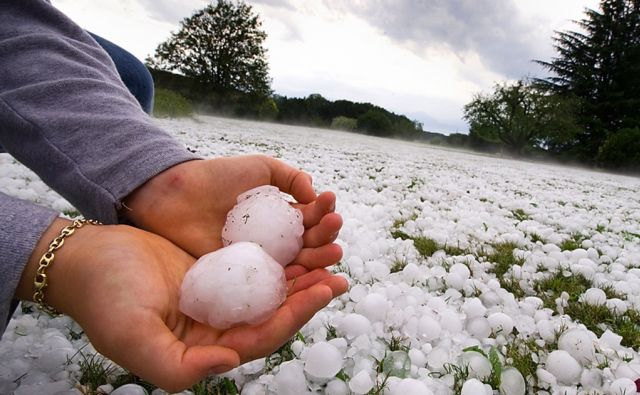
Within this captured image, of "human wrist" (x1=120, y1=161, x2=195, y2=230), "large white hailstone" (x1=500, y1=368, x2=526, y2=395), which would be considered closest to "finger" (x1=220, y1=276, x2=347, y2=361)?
"human wrist" (x1=120, y1=161, x2=195, y2=230)

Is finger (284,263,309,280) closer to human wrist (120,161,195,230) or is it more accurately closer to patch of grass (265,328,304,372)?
patch of grass (265,328,304,372)

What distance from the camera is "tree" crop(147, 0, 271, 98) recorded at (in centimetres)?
2341

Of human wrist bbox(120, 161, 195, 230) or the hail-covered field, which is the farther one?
human wrist bbox(120, 161, 195, 230)

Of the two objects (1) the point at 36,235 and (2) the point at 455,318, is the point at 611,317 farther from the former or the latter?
(1) the point at 36,235

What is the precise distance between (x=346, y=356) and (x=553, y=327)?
83cm

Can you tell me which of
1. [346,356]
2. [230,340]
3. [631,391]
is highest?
[230,340]

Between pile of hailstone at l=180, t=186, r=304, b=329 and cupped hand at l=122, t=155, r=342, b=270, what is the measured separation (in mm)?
61

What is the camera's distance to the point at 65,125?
1281mm

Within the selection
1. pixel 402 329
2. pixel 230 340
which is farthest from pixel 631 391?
pixel 230 340

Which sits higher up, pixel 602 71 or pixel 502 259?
pixel 602 71

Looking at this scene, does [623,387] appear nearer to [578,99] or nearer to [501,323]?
[501,323]

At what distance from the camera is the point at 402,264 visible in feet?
7.10

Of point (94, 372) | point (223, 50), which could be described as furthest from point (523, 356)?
point (223, 50)

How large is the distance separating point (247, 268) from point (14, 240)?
53 cm
